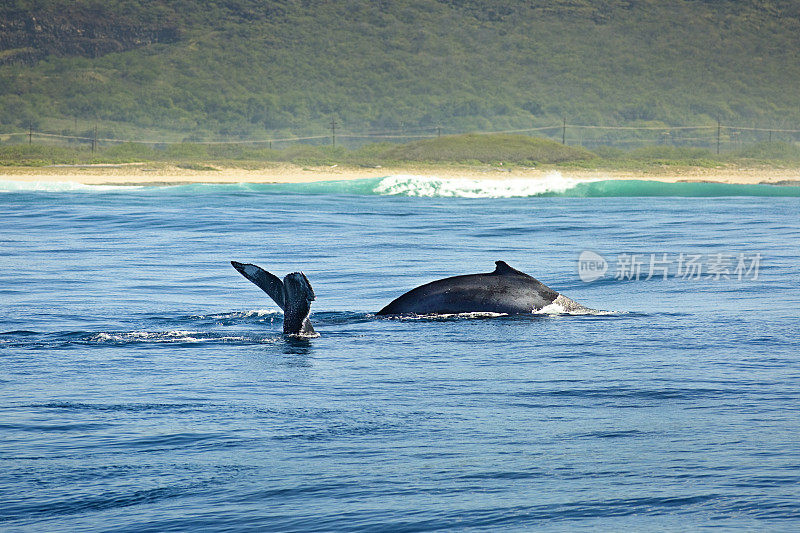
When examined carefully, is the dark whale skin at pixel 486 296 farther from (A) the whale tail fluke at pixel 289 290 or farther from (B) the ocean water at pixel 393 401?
(A) the whale tail fluke at pixel 289 290

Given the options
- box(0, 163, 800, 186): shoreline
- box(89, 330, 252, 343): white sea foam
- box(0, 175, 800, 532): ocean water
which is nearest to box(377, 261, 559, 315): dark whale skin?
box(0, 175, 800, 532): ocean water

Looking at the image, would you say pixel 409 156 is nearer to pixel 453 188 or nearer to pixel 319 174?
pixel 319 174

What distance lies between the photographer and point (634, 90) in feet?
531

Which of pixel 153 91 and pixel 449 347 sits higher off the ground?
pixel 153 91

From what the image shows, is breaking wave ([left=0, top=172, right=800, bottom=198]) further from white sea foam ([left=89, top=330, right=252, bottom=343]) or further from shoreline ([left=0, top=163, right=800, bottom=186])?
white sea foam ([left=89, top=330, right=252, bottom=343])

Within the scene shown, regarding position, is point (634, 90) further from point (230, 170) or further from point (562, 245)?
point (562, 245)

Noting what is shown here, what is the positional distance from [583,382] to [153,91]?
478 ft

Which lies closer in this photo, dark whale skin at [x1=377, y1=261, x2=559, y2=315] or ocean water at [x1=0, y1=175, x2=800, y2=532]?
ocean water at [x1=0, y1=175, x2=800, y2=532]

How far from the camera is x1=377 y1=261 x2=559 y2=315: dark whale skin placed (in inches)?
513

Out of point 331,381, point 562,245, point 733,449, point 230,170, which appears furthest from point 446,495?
point 230,170

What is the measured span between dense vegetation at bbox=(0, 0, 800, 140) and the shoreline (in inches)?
2678

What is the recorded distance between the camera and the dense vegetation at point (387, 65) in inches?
5763

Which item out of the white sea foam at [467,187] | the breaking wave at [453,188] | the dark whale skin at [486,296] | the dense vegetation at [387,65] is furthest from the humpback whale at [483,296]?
the dense vegetation at [387,65]

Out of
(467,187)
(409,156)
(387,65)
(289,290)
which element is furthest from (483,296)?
(387,65)
